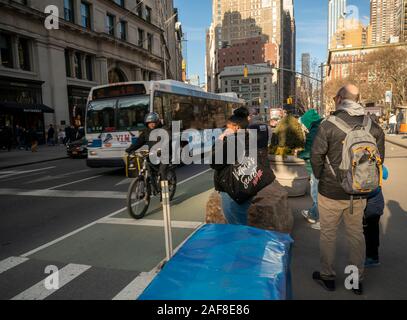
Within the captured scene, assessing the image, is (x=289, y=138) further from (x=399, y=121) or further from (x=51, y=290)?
(x=399, y=121)

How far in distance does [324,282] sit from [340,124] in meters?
1.74

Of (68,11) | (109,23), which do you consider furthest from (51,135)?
(109,23)


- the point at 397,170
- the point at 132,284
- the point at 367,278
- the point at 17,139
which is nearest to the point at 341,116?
the point at 367,278

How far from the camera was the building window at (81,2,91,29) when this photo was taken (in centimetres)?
3178

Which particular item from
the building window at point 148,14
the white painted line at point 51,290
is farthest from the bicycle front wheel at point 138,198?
the building window at point 148,14

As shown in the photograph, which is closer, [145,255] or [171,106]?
[145,255]

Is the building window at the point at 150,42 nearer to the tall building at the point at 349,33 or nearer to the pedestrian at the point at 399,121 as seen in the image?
the pedestrian at the point at 399,121

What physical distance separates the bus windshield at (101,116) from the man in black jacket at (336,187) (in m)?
9.24

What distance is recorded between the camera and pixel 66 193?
29.7ft

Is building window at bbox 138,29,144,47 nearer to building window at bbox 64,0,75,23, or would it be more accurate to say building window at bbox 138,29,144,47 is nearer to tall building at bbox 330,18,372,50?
building window at bbox 64,0,75,23

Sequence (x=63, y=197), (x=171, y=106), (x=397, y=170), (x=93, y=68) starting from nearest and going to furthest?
1. (x=63, y=197)
2. (x=397, y=170)
3. (x=171, y=106)
4. (x=93, y=68)

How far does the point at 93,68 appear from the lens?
33.2m
